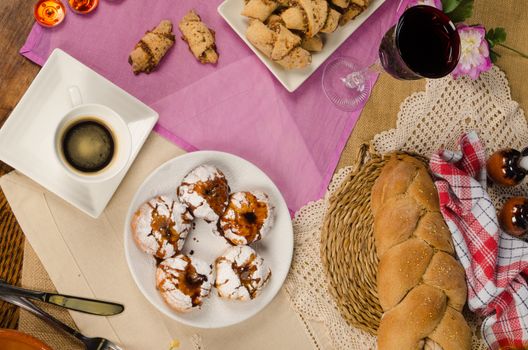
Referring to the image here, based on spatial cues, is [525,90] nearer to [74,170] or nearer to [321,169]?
[321,169]

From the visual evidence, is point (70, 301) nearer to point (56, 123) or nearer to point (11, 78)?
point (56, 123)

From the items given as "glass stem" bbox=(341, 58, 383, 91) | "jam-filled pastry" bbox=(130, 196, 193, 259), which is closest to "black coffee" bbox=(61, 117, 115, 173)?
"jam-filled pastry" bbox=(130, 196, 193, 259)

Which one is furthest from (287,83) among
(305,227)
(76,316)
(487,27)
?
(76,316)

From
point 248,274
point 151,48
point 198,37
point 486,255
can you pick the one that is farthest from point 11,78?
point 486,255

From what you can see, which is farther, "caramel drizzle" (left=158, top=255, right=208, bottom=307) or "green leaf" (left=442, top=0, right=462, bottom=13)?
"green leaf" (left=442, top=0, right=462, bottom=13)

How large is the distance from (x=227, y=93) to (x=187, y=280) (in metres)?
0.43

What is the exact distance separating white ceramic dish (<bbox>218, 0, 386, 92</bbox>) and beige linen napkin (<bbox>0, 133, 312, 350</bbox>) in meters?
0.28

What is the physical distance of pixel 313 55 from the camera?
141cm

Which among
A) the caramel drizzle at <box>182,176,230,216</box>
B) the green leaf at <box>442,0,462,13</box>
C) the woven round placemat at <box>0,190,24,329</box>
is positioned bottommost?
the woven round placemat at <box>0,190,24,329</box>

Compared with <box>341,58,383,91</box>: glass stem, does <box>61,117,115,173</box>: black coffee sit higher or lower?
lower

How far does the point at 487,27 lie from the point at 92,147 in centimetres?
101

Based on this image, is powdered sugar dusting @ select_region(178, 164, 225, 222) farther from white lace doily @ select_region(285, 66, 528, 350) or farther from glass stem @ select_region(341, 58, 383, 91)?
glass stem @ select_region(341, 58, 383, 91)

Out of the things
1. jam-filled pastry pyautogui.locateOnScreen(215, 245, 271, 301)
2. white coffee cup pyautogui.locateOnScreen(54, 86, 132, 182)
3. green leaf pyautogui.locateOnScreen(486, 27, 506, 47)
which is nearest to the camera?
white coffee cup pyautogui.locateOnScreen(54, 86, 132, 182)

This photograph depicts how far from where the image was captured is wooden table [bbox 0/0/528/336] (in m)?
1.28
